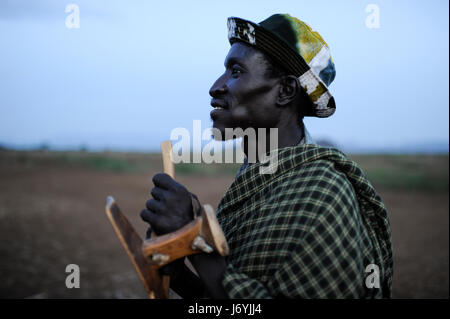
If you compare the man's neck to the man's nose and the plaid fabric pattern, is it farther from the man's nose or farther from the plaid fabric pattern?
the man's nose

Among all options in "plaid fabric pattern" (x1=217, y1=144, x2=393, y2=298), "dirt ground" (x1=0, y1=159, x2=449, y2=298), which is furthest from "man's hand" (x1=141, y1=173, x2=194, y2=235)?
"dirt ground" (x1=0, y1=159, x2=449, y2=298)

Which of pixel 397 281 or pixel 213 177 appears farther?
pixel 213 177

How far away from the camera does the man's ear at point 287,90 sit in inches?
81.4

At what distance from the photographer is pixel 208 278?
163 cm

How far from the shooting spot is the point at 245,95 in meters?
2.01

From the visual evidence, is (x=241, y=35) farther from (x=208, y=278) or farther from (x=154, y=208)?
(x=208, y=278)

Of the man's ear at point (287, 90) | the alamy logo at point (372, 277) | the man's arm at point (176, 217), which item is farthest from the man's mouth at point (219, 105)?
the alamy logo at point (372, 277)

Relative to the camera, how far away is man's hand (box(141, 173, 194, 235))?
5.17ft

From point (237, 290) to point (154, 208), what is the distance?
50 centimetres

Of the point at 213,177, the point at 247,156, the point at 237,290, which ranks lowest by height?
the point at 213,177

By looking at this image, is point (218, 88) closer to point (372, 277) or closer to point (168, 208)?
point (168, 208)

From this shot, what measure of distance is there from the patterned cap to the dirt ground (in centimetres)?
339

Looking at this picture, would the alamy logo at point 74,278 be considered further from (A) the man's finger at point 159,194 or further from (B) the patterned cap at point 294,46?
(B) the patterned cap at point 294,46

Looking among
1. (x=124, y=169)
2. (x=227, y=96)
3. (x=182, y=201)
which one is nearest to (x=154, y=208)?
(x=182, y=201)
